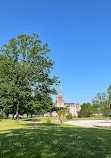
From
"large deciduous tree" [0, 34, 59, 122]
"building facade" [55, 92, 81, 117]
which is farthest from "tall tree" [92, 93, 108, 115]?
"building facade" [55, 92, 81, 117]

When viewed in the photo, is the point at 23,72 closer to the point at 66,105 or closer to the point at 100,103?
the point at 100,103

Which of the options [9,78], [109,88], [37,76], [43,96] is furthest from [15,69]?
[109,88]

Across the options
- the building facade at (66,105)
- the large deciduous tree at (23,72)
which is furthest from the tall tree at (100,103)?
the building facade at (66,105)

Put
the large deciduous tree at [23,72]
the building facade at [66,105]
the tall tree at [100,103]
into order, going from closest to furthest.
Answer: the large deciduous tree at [23,72]
the tall tree at [100,103]
the building facade at [66,105]

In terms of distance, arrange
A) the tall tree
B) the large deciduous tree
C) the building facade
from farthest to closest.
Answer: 1. the building facade
2. the tall tree
3. the large deciduous tree

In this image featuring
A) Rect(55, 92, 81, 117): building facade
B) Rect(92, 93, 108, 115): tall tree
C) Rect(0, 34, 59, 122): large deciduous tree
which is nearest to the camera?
Rect(0, 34, 59, 122): large deciduous tree

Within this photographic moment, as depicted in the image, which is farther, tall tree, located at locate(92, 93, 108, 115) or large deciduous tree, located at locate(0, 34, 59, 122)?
tall tree, located at locate(92, 93, 108, 115)

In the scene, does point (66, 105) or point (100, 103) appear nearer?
point (100, 103)

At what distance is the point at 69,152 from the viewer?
25.1 ft

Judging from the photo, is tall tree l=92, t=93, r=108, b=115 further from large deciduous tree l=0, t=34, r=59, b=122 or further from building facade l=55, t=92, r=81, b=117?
building facade l=55, t=92, r=81, b=117

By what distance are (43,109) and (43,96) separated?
2.68m

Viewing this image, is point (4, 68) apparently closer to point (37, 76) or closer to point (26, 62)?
point (26, 62)

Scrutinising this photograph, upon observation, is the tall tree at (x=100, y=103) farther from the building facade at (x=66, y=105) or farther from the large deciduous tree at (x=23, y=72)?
the building facade at (x=66, y=105)

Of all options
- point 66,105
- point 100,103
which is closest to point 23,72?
point 100,103
